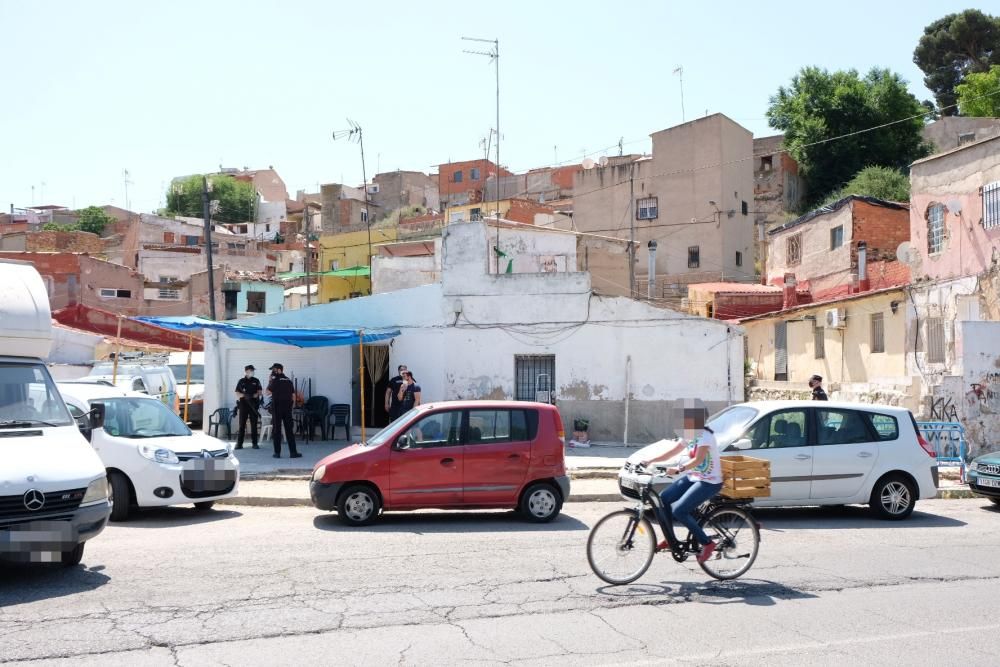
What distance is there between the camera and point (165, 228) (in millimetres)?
60344

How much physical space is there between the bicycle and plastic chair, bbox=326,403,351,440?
13.5m

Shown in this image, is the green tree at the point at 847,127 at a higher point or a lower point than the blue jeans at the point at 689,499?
higher

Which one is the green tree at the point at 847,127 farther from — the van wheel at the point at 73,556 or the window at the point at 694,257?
the van wheel at the point at 73,556

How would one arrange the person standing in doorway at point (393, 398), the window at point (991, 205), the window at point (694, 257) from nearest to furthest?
the person standing in doorway at point (393, 398) < the window at point (991, 205) < the window at point (694, 257)

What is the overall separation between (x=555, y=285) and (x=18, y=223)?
63590 millimetres

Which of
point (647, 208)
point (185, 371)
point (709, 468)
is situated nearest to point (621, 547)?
point (709, 468)

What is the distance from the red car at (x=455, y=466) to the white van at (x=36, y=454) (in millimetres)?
3009

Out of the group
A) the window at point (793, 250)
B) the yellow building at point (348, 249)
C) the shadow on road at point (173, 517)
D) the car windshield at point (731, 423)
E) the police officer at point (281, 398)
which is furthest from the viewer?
the yellow building at point (348, 249)

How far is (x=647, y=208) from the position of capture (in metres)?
46.7

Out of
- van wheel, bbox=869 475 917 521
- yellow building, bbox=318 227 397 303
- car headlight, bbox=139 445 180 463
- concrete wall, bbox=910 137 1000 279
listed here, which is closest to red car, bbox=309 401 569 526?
car headlight, bbox=139 445 180 463

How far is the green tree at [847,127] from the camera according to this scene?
165 ft

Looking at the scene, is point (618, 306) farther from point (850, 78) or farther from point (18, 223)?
point (18, 223)

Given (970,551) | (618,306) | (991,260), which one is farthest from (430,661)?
(991,260)

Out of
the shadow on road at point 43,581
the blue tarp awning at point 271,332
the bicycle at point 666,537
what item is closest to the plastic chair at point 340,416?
the blue tarp awning at point 271,332
